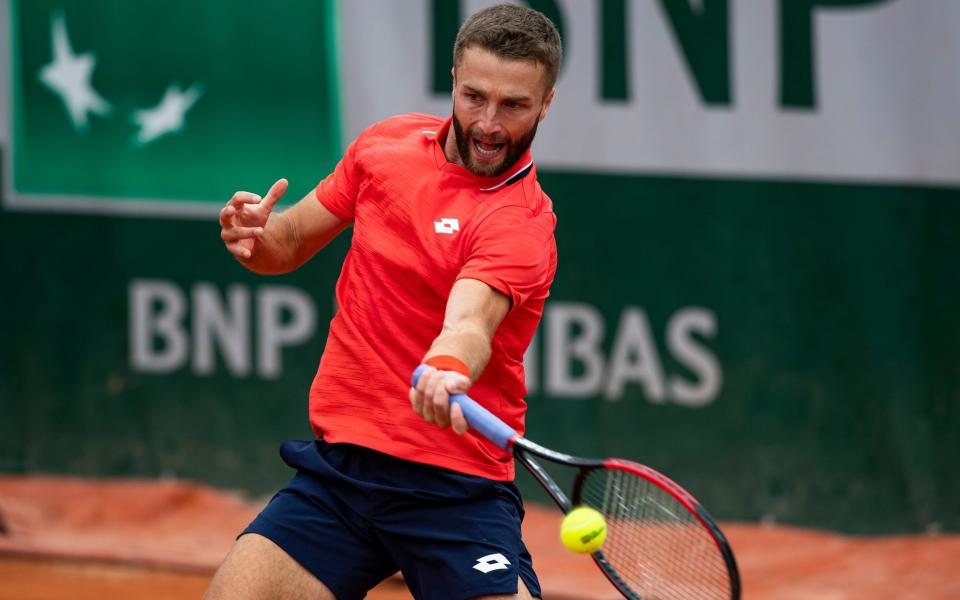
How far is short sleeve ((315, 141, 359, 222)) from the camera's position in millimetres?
3207

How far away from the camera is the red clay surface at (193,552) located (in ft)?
17.8

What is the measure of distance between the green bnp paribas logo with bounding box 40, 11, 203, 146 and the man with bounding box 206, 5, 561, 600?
304 cm

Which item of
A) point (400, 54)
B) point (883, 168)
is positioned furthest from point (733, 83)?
point (400, 54)

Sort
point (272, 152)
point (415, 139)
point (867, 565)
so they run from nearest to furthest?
point (415, 139) → point (867, 565) → point (272, 152)

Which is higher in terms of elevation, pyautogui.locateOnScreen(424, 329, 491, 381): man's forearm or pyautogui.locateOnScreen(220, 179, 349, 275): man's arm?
pyautogui.locateOnScreen(220, 179, 349, 275): man's arm

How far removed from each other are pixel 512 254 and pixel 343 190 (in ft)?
1.84

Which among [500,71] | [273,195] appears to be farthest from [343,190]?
[500,71]

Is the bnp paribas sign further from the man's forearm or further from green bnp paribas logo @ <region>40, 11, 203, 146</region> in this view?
the man's forearm

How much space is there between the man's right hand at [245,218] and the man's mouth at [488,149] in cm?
46

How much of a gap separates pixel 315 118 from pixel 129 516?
1849 millimetres

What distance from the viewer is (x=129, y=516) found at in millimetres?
6090

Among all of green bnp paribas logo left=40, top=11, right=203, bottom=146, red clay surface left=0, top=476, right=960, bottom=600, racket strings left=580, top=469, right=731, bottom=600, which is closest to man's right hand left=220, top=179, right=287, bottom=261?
racket strings left=580, top=469, right=731, bottom=600

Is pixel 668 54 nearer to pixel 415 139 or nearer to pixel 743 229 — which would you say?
pixel 743 229

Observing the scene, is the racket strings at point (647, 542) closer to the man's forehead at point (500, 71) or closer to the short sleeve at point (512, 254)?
the short sleeve at point (512, 254)
